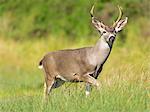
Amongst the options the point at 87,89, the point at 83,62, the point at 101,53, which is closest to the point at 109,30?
the point at 101,53

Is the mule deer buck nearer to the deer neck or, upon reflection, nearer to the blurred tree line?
the deer neck

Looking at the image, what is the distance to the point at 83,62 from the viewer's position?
14.6 metres

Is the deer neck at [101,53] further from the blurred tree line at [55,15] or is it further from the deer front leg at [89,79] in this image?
the blurred tree line at [55,15]

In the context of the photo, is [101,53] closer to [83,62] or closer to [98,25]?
[83,62]

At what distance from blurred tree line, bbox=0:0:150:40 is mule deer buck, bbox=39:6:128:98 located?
38.0ft

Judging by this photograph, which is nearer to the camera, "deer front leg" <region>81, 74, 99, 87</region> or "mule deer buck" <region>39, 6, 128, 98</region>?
"deer front leg" <region>81, 74, 99, 87</region>

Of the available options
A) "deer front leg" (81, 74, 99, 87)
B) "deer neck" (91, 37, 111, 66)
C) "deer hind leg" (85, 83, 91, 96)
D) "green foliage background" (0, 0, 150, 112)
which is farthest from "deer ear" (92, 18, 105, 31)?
"green foliage background" (0, 0, 150, 112)

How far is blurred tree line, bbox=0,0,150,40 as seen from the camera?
1080 inches

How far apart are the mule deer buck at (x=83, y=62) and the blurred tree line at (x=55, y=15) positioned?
11.6 m

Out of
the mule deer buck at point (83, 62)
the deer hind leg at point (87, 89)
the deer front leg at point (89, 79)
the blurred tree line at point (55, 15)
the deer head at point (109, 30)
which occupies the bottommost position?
the deer hind leg at point (87, 89)

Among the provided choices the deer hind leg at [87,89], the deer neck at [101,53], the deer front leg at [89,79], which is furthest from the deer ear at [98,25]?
the deer hind leg at [87,89]

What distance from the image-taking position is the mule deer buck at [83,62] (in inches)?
559

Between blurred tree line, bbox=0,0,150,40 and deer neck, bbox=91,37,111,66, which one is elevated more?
blurred tree line, bbox=0,0,150,40

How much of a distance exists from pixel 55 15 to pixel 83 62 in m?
14.0
